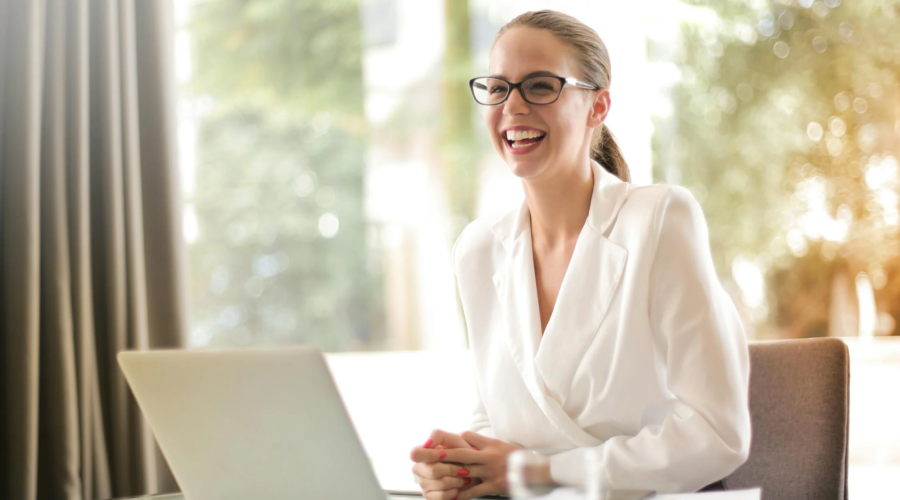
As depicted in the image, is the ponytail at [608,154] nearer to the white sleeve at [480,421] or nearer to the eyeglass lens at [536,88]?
the eyeglass lens at [536,88]

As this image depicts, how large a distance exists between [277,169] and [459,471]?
2214 millimetres

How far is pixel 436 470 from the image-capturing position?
4.16 feet

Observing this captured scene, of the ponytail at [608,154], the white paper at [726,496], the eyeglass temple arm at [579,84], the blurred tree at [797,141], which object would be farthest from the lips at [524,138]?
the blurred tree at [797,141]

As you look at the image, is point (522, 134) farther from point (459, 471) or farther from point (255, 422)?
point (255, 422)

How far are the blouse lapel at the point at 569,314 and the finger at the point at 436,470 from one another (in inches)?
8.8

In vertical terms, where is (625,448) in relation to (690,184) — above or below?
below

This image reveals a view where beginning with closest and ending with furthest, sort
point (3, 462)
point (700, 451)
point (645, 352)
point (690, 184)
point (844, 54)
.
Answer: point (700, 451) → point (645, 352) → point (3, 462) → point (844, 54) → point (690, 184)

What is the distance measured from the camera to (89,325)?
82.4 inches

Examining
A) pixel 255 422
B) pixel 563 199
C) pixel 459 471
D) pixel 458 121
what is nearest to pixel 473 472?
pixel 459 471

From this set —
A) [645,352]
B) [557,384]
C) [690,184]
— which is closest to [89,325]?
[557,384]

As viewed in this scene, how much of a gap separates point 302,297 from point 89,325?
49.4 inches

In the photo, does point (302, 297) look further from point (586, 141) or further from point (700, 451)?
point (700, 451)

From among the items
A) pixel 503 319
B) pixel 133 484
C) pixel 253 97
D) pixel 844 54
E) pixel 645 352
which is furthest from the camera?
pixel 253 97

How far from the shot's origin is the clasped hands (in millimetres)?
1263
